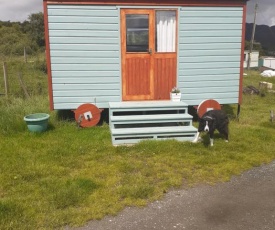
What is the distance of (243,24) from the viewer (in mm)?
7824

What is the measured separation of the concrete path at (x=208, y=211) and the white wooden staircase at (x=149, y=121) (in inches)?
82.3

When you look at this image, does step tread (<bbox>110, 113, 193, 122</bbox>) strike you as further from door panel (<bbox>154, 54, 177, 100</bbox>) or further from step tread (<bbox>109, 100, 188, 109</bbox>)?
door panel (<bbox>154, 54, 177, 100</bbox>)

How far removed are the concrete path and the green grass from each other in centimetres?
19

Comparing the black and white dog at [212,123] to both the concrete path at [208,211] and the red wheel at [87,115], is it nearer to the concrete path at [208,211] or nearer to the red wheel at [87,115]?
the concrete path at [208,211]

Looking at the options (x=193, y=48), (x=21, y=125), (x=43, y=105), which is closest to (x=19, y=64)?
(x=43, y=105)

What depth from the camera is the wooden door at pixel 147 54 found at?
746cm

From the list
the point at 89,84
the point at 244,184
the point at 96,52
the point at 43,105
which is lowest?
the point at 244,184

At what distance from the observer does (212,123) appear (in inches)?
240

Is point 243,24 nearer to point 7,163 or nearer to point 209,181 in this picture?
point 209,181

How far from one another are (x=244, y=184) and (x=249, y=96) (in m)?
9.06

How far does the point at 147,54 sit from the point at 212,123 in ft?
8.66

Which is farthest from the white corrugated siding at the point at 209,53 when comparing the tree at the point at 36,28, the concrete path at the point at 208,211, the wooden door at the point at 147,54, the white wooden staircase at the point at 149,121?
the tree at the point at 36,28

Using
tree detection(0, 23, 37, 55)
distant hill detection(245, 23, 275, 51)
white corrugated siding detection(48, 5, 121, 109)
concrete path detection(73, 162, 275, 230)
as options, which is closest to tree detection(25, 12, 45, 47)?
tree detection(0, 23, 37, 55)

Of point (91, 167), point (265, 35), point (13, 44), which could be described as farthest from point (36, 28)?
point (265, 35)
